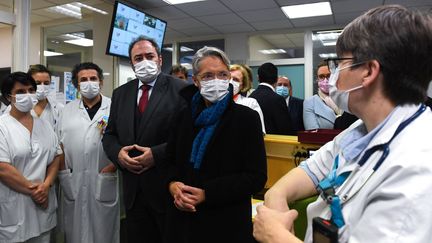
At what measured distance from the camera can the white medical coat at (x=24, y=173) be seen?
2.01m

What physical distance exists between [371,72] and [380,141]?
0.17 meters

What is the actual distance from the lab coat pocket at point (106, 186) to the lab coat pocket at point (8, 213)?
525mm

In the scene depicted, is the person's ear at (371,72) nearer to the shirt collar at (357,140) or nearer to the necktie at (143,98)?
the shirt collar at (357,140)

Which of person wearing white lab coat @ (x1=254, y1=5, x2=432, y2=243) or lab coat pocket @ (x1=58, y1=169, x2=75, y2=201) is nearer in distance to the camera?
person wearing white lab coat @ (x1=254, y1=5, x2=432, y2=243)

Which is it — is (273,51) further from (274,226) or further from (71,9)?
(274,226)

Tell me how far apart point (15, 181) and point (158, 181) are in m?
0.88

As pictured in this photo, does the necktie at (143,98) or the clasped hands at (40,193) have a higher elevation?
the necktie at (143,98)

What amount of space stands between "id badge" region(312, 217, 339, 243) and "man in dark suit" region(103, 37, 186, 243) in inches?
42.8

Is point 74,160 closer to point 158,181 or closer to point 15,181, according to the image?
point 15,181

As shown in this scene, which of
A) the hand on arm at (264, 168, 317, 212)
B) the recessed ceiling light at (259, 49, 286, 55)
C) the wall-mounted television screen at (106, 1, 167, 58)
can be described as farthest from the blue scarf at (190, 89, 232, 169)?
the recessed ceiling light at (259, 49, 286, 55)

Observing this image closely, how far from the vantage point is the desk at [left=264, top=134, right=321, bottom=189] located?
5.71 feet

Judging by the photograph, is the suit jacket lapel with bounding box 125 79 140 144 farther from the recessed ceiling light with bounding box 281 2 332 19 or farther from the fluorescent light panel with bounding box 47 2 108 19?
the recessed ceiling light with bounding box 281 2 332 19

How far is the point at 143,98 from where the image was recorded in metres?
2.13

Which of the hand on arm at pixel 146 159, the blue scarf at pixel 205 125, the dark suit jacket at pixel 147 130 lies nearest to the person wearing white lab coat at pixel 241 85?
the dark suit jacket at pixel 147 130
